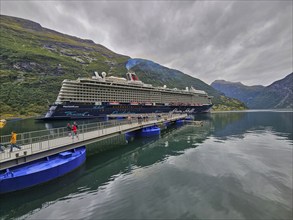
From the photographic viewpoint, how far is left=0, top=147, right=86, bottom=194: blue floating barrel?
1023 centimetres

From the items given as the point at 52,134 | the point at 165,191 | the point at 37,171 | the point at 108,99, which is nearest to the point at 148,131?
the point at 52,134

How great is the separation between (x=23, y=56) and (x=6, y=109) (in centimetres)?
8761

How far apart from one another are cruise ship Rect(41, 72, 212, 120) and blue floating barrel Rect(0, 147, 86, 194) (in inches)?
2229

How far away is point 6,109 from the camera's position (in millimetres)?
72312

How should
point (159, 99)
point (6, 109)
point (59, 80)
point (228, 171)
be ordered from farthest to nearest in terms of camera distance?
1. point (59, 80)
2. point (159, 99)
3. point (6, 109)
4. point (228, 171)

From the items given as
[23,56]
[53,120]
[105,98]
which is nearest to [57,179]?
[53,120]

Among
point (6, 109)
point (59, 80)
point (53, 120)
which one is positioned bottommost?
point (53, 120)

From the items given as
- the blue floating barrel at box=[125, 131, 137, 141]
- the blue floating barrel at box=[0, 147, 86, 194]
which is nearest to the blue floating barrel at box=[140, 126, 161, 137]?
the blue floating barrel at box=[125, 131, 137, 141]

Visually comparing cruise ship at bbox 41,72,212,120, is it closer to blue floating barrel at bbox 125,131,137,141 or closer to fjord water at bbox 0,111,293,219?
blue floating barrel at bbox 125,131,137,141

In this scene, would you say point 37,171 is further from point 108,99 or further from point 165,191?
point 108,99

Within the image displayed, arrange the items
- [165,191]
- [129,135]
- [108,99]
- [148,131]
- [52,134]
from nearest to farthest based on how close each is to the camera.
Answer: [165,191] → [52,134] → [129,135] → [148,131] → [108,99]

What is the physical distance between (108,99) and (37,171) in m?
75.6

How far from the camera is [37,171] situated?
11102 mm

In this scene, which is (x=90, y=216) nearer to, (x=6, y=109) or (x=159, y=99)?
(x=6, y=109)
